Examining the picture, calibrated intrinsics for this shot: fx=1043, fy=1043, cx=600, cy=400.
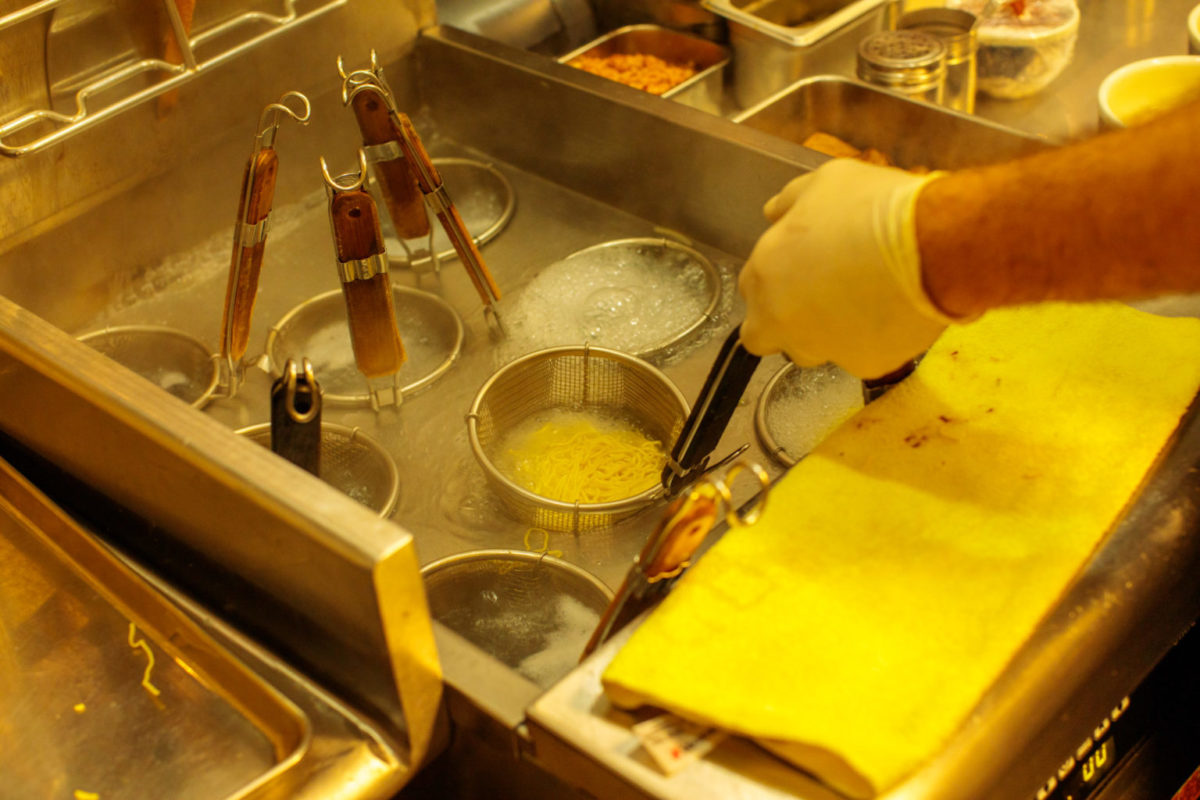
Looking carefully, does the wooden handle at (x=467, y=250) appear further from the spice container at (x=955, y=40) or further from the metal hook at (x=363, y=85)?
the spice container at (x=955, y=40)

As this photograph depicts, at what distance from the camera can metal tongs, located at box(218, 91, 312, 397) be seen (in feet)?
4.26

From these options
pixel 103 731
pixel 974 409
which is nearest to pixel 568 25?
pixel 974 409

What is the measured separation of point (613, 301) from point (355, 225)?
52cm

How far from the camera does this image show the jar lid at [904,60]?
1833 mm

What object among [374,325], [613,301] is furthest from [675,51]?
[374,325]

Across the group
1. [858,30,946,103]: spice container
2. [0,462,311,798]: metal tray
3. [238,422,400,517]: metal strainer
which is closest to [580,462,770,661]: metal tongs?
[0,462,311,798]: metal tray

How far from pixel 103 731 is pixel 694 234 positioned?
1.15m

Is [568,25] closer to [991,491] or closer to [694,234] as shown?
[694,234]

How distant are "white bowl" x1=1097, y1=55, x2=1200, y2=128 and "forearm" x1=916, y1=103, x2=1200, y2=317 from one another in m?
0.88

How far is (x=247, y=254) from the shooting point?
4.40 ft

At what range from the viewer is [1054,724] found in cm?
89

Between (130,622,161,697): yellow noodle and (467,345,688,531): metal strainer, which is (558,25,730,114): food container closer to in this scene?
(467,345,688,531): metal strainer

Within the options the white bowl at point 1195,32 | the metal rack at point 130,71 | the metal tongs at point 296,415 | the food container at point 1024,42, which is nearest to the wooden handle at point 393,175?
the metal rack at point 130,71

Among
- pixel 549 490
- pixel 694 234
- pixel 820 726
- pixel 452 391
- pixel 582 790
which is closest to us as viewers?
pixel 820 726
